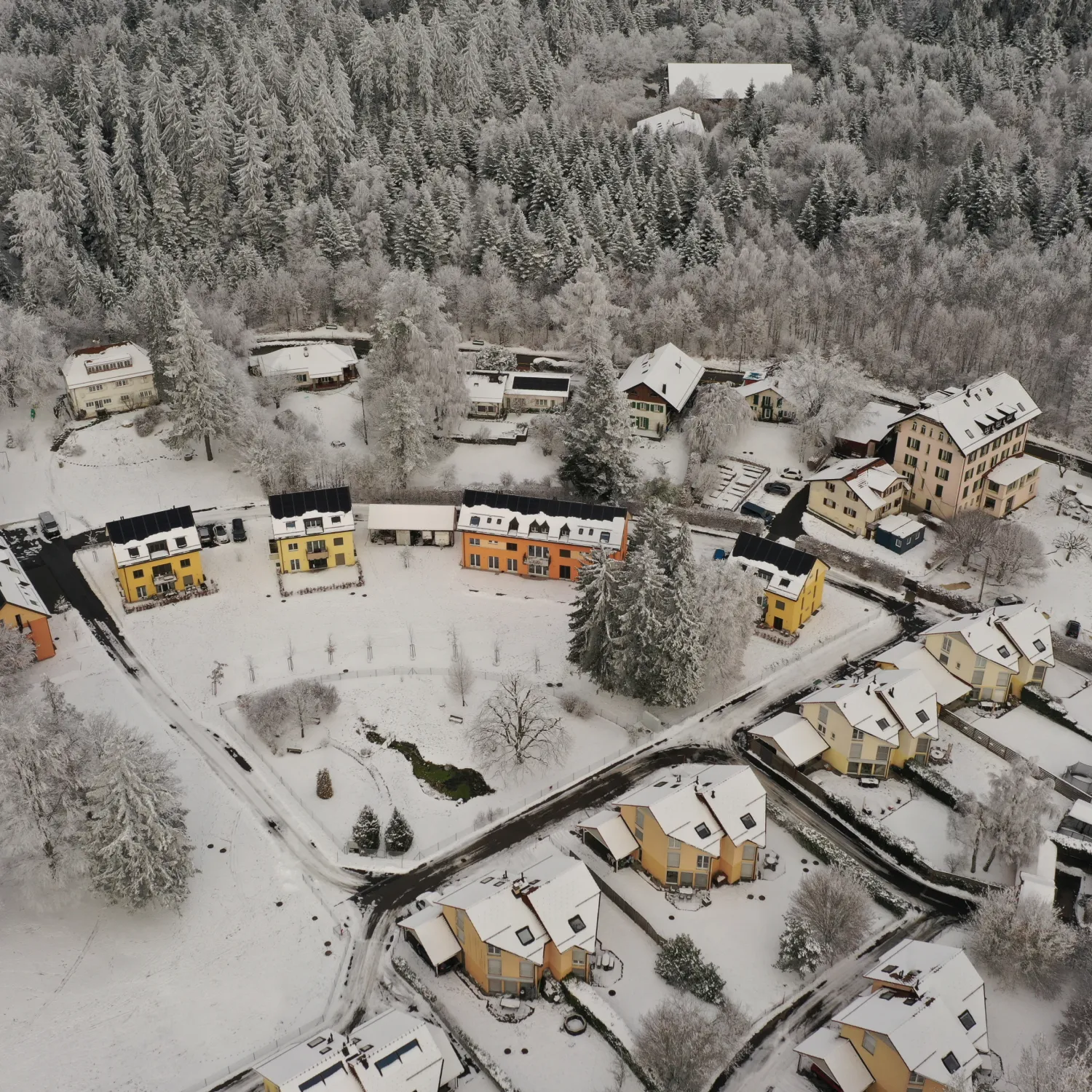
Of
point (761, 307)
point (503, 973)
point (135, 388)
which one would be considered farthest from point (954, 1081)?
point (135, 388)

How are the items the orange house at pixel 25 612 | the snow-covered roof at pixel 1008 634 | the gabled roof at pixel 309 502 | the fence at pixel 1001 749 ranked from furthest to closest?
the gabled roof at pixel 309 502 → the orange house at pixel 25 612 → the snow-covered roof at pixel 1008 634 → the fence at pixel 1001 749

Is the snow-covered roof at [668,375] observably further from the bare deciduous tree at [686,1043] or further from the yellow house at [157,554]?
the bare deciduous tree at [686,1043]

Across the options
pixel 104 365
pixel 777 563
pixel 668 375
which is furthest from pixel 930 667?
pixel 104 365

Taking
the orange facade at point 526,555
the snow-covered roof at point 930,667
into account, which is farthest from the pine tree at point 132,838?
the snow-covered roof at point 930,667

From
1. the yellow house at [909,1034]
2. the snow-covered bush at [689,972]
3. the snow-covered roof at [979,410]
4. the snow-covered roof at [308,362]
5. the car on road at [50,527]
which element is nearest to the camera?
the yellow house at [909,1034]

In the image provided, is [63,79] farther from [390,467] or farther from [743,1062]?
Result: [743,1062]

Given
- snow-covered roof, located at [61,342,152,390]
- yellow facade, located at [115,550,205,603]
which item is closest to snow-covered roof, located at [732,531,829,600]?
yellow facade, located at [115,550,205,603]
